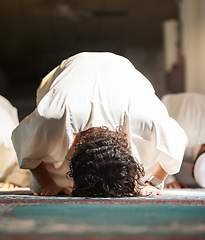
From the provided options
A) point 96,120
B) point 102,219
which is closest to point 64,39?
point 96,120

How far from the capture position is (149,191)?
71.9 inches

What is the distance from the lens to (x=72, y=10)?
7848 millimetres

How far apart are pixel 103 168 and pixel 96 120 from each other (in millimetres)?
260

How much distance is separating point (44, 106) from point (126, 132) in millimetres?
312

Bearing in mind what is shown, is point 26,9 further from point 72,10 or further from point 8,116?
point 8,116

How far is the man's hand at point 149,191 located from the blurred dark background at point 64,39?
5.98 metres

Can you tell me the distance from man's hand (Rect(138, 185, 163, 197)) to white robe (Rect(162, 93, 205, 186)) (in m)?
1.01

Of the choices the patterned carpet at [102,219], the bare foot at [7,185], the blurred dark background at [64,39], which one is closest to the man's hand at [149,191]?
the patterned carpet at [102,219]

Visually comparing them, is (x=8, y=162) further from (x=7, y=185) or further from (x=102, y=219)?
(x=102, y=219)

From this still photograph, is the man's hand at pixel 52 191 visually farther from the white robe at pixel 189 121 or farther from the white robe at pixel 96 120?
the white robe at pixel 189 121

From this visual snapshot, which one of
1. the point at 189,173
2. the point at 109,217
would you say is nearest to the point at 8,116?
the point at 189,173

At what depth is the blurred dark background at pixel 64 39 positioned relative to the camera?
7.98 m

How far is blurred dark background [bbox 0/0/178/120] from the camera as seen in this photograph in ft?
26.2

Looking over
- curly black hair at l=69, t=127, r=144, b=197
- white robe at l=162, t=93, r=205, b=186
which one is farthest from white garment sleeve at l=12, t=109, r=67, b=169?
white robe at l=162, t=93, r=205, b=186
